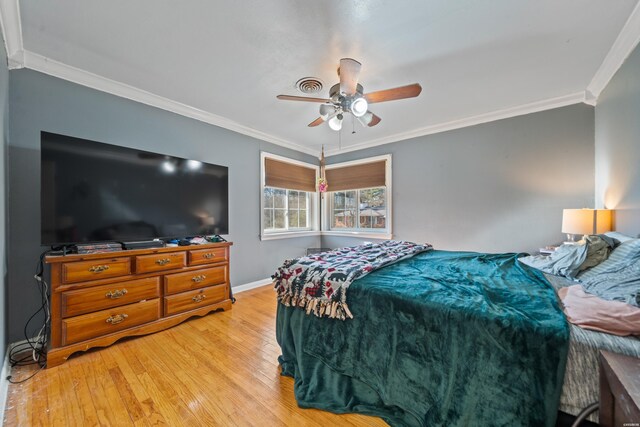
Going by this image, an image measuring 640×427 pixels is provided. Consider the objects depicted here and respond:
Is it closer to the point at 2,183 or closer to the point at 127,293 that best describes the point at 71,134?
the point at 2,183

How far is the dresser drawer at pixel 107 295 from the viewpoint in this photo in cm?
194

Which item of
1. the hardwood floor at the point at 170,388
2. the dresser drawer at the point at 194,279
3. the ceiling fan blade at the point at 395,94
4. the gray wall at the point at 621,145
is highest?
the ceiling fan blade at the point at 395,94

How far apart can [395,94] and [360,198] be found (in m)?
2.72

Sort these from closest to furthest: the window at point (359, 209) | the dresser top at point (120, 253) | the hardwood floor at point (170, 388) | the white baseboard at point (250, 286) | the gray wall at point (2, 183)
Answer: the hardwood floor at point (170, 388), the gray wall at point (2, 183), the dresser top at point (120, 253), the white baseboard at point (250, 286), the window at point (359, 209)

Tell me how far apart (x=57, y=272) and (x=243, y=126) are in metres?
2.60

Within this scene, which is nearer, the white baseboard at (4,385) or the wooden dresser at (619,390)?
the wooden dresser at (619,390)

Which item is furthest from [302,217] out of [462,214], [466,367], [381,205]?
[466,367]

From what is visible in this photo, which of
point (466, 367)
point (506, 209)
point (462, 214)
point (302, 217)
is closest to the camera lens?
point (466, 367)

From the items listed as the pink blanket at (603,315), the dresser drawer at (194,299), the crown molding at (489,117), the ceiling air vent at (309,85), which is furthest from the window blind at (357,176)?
the pink blanket at (603,315)

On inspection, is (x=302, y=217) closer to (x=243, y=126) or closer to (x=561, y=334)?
(x=243, y=126)

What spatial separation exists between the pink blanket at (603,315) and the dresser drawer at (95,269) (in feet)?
9.99

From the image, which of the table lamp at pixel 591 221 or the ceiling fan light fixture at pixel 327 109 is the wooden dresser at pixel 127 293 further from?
the table lamp at pixel 591 221

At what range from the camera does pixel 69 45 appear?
1.96 metres

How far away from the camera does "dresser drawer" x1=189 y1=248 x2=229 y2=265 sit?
8.85ft
